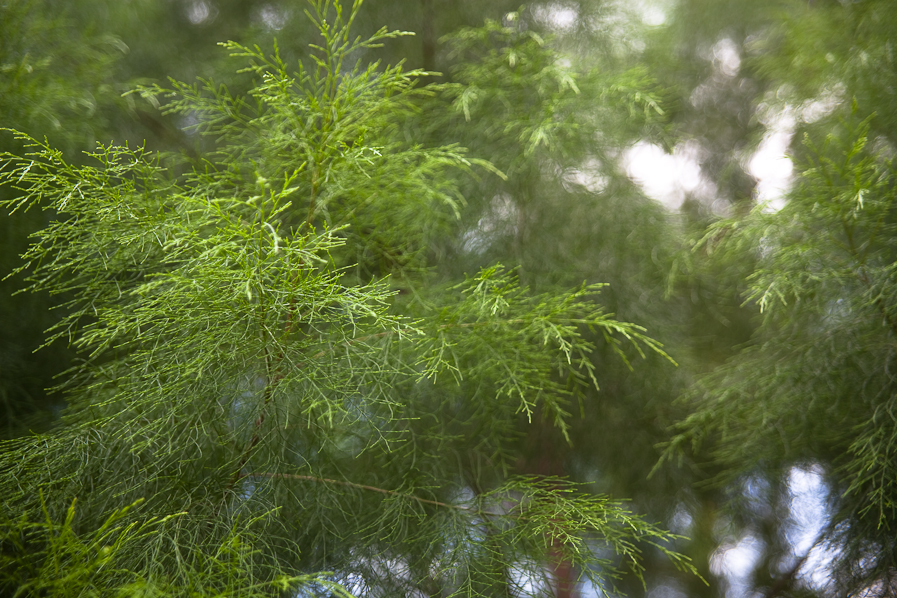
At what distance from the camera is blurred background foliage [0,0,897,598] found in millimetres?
1211

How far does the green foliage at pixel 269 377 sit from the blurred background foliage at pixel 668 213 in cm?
31

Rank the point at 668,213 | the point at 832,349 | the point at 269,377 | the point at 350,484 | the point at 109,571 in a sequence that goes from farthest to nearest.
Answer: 1. the point at 668,213
2. the point at 832,349
3. the point at 350,484
4. the point at 269,377
5. the point at 109,571

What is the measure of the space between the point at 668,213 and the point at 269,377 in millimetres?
1310

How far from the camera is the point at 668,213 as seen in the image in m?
1.67

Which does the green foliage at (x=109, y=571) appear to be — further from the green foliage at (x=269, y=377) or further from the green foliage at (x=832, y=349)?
the green foliage at (x=832, y=349)

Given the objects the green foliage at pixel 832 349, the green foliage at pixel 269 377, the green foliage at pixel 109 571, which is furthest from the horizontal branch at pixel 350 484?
the green foliage at pixel 832 349

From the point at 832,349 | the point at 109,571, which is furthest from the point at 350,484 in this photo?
the point at 832,349

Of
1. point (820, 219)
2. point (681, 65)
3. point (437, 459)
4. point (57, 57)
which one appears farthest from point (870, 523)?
point (57, 57)

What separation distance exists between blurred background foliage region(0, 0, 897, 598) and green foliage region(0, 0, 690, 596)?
314 millimetres

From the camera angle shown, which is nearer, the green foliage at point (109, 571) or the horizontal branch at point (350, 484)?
the green foliage at point (109, 571)

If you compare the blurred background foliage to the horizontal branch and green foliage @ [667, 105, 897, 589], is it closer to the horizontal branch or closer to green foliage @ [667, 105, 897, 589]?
green foliage @ [667, 105, 897, 589]

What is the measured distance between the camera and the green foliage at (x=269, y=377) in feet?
2.68

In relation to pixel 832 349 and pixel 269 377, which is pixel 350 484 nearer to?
pixel 269 377

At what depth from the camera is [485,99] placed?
4.84 feet
